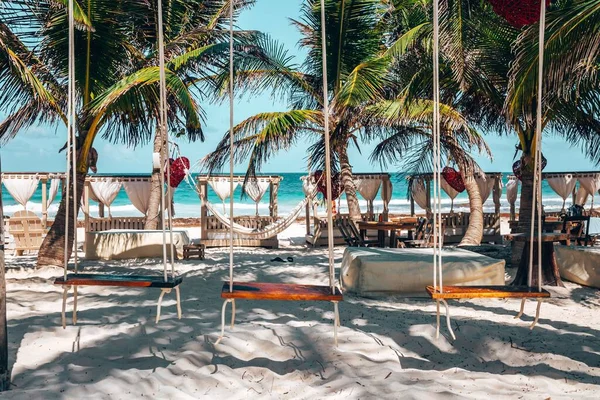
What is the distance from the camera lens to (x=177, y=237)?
27.7ft

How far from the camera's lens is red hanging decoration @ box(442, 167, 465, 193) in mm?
10984

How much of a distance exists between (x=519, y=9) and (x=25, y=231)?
844 cm

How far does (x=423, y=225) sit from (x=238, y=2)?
5137 mm

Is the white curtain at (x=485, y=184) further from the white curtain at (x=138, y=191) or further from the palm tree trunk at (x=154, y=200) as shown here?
the white curtain at (x=138, y=191)

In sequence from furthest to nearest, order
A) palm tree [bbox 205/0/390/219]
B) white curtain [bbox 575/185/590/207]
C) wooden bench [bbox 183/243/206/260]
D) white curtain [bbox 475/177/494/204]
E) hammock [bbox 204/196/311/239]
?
white curtain [bbox 575/185/590/207] < white curtain [bbox 475/177/494/204] < hammock [bbox 204/196/311/239] < wooden bench [bbox 183/243/206/260] < palm tree [bbox 205/0/390/219]

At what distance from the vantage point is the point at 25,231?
909cm

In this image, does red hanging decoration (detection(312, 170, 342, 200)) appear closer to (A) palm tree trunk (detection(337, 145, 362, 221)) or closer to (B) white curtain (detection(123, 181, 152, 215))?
(A) palm tree trunk (detection(337, 145, 362, 221))

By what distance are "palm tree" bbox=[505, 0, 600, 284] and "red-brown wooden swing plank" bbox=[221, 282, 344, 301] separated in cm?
171

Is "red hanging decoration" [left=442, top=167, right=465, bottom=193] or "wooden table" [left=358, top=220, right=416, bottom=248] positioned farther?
"red hanging decoration" [left=442, top=167, right=465, bottom=193]

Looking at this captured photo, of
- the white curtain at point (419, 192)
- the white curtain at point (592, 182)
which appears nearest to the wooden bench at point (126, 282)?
the white curtain at point (419, 192)

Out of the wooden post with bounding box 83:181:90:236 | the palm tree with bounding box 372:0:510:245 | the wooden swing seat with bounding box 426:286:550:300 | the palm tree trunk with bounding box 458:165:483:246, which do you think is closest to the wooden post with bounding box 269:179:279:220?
the palm tree with bounding box 372:0:510:245

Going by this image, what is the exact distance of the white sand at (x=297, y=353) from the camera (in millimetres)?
2809

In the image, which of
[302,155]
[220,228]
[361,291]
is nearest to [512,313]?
[361,291]

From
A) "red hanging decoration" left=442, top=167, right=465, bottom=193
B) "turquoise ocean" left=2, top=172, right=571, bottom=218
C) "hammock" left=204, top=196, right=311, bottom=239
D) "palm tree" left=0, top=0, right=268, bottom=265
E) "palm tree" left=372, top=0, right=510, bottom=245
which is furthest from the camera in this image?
"turquoise ocean" left=2, top=172, right=571, bottom=218
